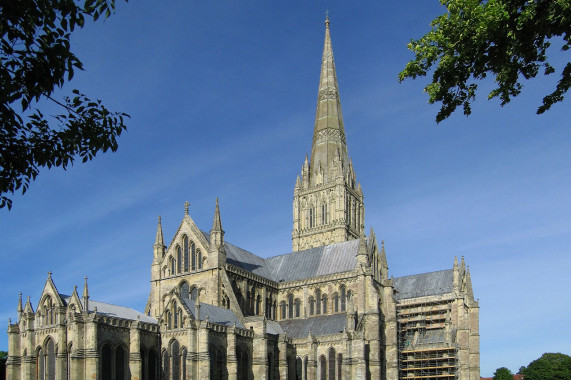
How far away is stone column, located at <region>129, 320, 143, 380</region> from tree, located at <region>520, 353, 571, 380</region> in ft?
255

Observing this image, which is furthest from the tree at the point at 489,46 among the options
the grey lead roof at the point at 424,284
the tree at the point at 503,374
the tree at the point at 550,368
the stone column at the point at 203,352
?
the tree at the point at 503,374

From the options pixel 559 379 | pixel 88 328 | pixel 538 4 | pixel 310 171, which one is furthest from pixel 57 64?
pixel 559 379

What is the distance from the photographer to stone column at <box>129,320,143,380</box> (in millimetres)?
44344

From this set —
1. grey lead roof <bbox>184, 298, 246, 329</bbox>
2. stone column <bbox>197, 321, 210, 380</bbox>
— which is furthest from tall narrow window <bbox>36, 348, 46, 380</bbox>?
stone column <bbox>197, 321, 210, 380</bbox>

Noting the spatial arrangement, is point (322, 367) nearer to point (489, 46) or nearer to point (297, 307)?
point (297, 307)

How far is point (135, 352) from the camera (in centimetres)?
4488

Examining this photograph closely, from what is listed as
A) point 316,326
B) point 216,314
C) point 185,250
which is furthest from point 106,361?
point 316,326

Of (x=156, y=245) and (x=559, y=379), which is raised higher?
(x=156, y=245)

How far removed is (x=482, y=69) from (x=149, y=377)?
1556 inches

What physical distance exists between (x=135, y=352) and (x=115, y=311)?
15.0 feet

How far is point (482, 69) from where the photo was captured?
12977 millimetres

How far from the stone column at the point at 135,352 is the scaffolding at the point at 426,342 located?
2826 centimetres

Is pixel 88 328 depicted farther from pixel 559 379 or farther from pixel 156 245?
pixel 559 379

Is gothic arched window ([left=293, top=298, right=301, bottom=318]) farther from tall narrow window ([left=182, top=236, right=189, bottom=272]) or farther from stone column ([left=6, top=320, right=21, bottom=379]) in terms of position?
stone column ([left=6, top=320, right=21, bottom=379])
